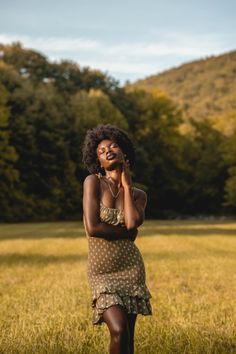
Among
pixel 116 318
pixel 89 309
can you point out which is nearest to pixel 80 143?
pixel 89 309

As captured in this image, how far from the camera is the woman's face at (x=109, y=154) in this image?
16.8 ft

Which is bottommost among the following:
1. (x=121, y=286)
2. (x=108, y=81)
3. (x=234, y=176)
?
(x=234, y=176)

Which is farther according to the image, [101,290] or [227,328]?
[227,328]

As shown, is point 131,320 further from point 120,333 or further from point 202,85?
point 202,85

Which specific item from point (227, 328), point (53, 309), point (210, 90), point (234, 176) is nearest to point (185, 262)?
point (53, 309)

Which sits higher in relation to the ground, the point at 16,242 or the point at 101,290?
the point at 101,290

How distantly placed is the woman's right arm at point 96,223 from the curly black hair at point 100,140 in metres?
0.44

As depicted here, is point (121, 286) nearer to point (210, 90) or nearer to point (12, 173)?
point (12, 173)

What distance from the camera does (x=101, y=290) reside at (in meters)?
4.62

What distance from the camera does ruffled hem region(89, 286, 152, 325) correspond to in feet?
15.0

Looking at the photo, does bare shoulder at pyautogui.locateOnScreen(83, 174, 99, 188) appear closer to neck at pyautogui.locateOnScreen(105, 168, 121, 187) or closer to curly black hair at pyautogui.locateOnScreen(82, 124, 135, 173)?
neck at pyautogui.locateOnScreen(105, 168, 121, 187)

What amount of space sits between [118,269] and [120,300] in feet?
1.09

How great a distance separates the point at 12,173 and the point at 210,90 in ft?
344

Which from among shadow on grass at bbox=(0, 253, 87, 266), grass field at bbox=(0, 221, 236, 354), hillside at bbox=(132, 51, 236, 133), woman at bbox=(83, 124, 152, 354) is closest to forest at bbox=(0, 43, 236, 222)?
hillside at bbox=(132, 51, 236, 133)
